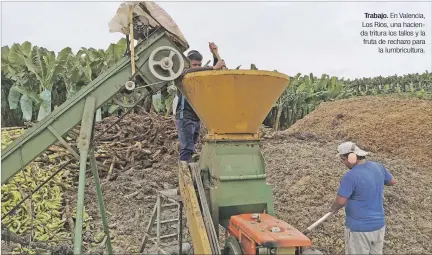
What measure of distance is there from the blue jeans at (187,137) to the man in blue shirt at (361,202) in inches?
71.1

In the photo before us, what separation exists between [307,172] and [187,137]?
12.6 feet

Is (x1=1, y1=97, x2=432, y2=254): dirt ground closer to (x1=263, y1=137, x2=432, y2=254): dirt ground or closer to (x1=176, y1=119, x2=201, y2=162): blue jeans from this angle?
(x1=263, y1=137, x2=432, y2=254): dirt ground

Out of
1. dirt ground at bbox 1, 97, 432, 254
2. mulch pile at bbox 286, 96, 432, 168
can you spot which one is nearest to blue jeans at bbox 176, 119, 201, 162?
dirt ground at bbox 1, 97, 432, 254

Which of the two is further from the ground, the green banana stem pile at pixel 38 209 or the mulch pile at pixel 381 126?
the mulch pile at pixel 381 126

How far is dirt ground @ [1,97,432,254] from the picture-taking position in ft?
21.2

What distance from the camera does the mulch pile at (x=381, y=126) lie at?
11055 millimetres

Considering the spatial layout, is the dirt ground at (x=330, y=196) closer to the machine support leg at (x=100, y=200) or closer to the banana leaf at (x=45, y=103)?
the machine support leg at (x=100, y=200)

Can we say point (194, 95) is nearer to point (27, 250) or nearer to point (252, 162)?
point (252, 162)

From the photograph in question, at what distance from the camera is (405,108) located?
13.9 m

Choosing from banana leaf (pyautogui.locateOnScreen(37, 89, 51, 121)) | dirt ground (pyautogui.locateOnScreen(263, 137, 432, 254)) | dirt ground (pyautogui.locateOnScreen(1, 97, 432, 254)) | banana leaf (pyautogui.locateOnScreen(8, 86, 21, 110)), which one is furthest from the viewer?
banana leaf (pyautogui.locateOnScreen(8, 86, 21, 110))

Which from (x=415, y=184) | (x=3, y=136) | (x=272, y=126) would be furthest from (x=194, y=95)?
(x=272, y=126)

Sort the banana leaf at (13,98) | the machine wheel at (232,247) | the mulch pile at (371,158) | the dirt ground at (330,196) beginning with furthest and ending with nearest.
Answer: the banana leaf at (13,98), the mulch pile at (371,158), the dirt ground at (330,196), the machine wheel at (232,247)

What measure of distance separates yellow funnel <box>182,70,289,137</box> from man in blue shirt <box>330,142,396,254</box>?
0.95 meters

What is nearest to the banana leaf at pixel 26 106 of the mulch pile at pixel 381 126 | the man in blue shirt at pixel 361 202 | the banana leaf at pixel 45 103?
the banana leaf at pixel 45 103
